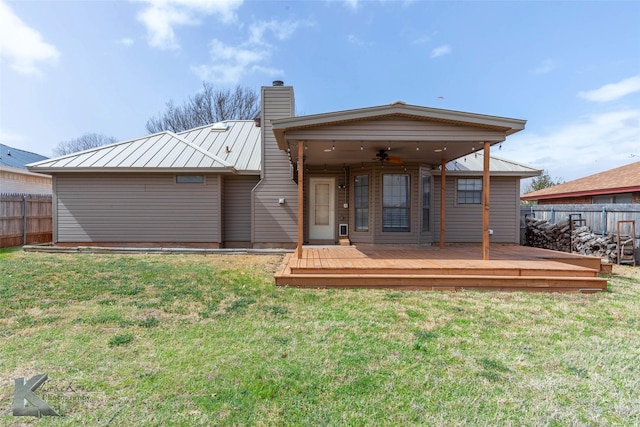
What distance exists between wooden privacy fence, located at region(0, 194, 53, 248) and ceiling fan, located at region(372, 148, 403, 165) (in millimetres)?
11823

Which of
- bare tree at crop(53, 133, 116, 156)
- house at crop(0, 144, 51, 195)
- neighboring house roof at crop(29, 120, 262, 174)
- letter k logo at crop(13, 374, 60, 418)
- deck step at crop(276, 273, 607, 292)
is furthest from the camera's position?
bare tree at crop(53, 133, 116, 156)

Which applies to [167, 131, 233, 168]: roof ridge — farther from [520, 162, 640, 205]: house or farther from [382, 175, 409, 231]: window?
[520, 162, 640, 205]: house

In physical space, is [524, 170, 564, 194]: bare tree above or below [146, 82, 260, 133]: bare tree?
below

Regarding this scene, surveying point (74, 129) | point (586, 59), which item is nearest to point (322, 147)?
point (586, 59)

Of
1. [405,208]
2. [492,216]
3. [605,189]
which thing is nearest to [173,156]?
[405,208]

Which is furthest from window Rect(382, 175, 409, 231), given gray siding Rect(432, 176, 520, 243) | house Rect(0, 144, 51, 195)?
house Rect(0, 144, 51, 195)

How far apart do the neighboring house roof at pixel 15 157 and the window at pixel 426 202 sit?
636 inches

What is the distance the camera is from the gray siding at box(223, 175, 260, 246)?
1005cm

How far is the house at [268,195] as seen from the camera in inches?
338

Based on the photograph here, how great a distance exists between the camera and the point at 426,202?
29.6 feet

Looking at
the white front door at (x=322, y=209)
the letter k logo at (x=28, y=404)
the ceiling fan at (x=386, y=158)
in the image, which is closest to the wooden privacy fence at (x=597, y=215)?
the ceiling fan at (x=386, y=158)

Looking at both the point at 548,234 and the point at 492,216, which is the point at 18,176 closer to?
the point at 492,216

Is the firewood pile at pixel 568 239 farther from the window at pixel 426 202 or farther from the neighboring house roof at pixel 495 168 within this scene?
the window at pixel 426 202

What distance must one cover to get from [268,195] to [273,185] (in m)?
0.33
